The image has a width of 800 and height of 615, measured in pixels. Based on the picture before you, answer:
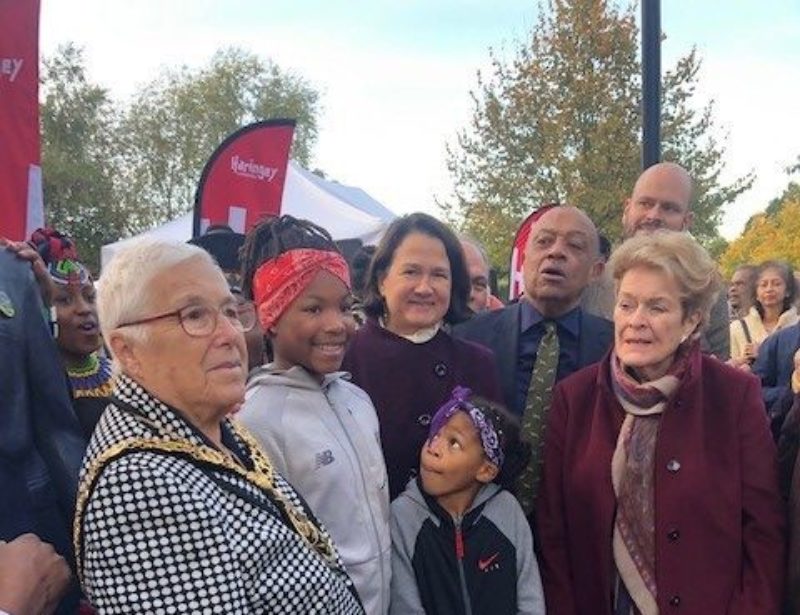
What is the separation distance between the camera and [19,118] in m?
4.00

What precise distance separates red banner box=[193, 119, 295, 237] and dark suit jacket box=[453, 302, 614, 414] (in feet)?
12.5

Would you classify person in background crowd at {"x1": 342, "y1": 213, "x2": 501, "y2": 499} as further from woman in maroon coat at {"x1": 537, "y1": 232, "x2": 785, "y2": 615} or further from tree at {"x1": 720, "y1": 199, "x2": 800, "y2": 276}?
tree at {"x1": 720, "y1": 199, "x2": 800, "y2": 276}

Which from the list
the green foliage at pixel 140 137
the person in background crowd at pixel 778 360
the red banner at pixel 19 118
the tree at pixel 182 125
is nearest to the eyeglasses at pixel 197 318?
the red banner at pixel 19 118

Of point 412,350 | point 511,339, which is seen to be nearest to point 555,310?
point 511,339

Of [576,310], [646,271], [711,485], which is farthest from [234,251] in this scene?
[711,485]

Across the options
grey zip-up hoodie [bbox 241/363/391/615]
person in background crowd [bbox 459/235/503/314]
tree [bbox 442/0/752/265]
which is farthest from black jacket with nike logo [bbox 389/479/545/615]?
→ tree [bbox 442/0/752/265]

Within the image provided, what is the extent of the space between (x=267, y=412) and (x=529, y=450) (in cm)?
100

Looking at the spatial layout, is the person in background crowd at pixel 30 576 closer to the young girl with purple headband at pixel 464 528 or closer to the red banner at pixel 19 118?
the young girl with purple headband at pixel 464 528

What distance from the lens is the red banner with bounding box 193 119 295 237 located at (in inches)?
285

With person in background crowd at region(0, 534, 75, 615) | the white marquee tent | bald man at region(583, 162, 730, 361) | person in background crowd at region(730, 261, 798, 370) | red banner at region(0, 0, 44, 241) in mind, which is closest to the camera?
person in background crowd at region(0, 534, 75, 615)

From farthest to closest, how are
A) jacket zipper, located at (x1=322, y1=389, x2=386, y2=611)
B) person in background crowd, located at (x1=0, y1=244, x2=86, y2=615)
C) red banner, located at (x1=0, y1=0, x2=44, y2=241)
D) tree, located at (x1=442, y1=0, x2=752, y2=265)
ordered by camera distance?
1. tree, located at (x1=442, y1=0, x2=752, y2=265)
2. red banner, located at (x1=0, y1=0, x2=44, y2=241)
3. jacket zipper, located at (x1=322, y1=389, x2=386, y2=611)
4. person in background crowd, located at (x1=0, y1=244, x2=86, y2=615)

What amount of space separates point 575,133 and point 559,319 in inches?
598

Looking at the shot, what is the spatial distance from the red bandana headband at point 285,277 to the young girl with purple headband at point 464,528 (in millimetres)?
672

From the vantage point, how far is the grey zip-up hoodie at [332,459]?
2.59 meters
